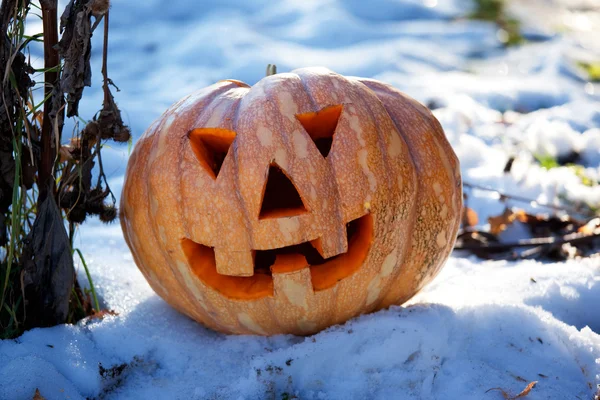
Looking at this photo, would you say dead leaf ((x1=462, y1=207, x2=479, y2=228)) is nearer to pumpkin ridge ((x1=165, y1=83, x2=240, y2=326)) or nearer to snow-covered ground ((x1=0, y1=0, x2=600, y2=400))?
snow-covered ground ((x1=0, y1=0, x2=600, y2=400))

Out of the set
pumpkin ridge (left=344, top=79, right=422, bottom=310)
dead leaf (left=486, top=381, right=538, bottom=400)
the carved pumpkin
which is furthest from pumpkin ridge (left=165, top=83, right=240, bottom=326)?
dead leaf (left=486, top=381, right=538, bottom=400)

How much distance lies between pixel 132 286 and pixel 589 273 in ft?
5.78

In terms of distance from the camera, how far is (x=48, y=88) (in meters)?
2.18

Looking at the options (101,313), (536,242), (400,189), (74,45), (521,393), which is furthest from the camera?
(536,242)

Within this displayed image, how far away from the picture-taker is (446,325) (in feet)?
7.11

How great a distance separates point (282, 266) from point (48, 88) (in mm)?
926

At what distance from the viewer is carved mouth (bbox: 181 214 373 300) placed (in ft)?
6.77

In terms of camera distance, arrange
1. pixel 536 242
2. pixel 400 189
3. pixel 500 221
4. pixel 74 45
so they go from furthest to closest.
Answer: pixel 500 221, pixel 536 242, pixel 400 189, pixel 74 45

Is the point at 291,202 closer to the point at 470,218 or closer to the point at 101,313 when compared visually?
the point at 101,313

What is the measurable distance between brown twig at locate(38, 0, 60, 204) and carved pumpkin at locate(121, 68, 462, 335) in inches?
10.1

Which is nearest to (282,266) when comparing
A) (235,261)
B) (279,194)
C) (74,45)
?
(235,261)

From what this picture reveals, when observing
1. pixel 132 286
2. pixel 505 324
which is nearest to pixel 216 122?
pixel 132 286

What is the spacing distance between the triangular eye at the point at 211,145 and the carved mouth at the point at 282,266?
24cm

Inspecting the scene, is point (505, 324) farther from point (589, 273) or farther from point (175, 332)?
point (175, 332)
